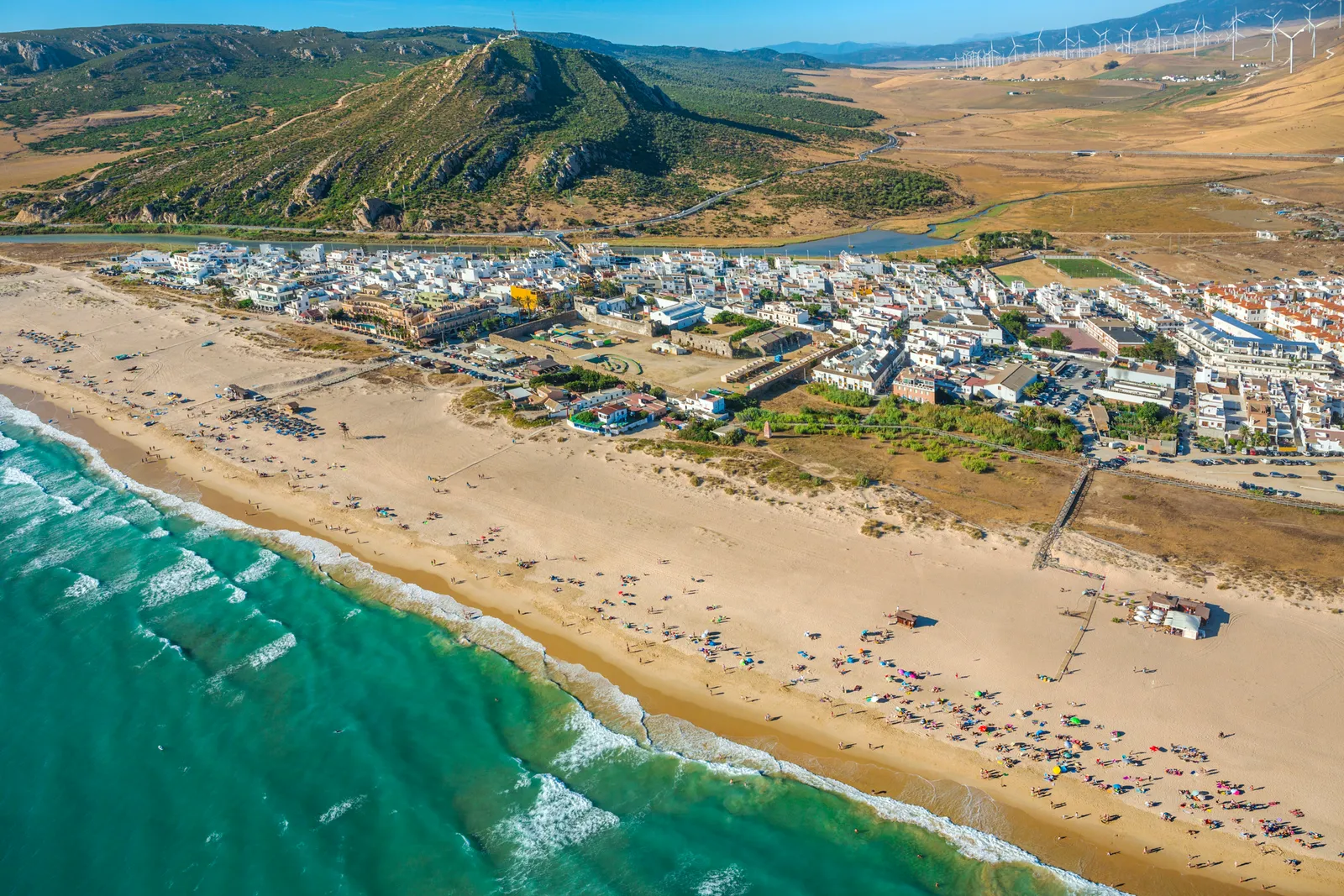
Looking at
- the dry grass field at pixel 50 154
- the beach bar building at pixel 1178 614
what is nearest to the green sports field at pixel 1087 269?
the beach bar building at pixel 1178 614

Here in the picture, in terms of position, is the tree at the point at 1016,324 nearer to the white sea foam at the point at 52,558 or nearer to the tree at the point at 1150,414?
the tree at the point at 1150,414

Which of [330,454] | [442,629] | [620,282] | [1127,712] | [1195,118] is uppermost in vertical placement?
[1195,118]

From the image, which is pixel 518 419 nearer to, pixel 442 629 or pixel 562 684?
pixel 442 629

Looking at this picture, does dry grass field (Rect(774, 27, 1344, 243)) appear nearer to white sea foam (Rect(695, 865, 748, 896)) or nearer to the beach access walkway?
the beach access walkway

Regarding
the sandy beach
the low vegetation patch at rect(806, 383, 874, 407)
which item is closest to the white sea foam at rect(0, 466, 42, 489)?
the sandy beach

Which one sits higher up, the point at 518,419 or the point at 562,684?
the point at 518,419

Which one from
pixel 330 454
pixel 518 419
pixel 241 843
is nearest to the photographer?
pixel 241 843

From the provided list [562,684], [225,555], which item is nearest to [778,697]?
[562,684]
